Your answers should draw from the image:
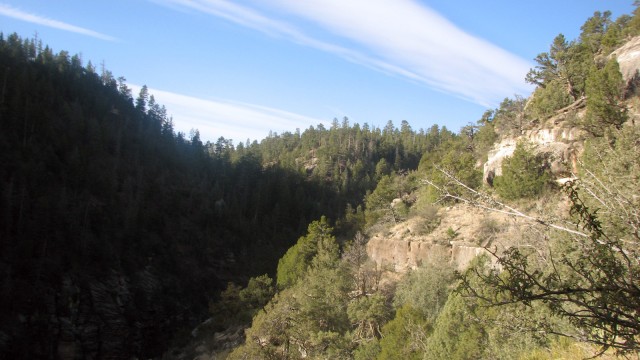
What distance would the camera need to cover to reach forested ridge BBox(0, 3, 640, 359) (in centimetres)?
467

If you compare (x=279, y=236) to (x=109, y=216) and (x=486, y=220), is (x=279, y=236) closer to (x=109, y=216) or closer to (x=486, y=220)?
(x=109, y=216)

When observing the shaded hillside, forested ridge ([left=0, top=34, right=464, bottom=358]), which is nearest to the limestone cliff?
forested ridge ([left=0, top=34, right=464, bottom=358])

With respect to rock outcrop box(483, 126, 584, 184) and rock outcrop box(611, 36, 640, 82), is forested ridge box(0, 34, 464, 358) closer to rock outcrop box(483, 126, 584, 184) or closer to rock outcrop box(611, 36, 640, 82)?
rock outcrop box(483, 126, 584, 184)

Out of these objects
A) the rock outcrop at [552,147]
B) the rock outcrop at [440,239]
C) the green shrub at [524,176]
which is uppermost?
the rock outcrop at [552,147]

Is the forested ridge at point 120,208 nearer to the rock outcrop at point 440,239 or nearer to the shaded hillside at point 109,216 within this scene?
the shaded hillside at point 109,216

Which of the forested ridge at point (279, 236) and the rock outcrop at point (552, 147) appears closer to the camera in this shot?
the forested ridge at point (279, 236)

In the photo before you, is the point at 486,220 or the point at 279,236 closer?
the point at 486,220

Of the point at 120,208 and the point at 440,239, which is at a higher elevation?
the point at 440,239

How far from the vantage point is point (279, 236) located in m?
Answer: 71.2

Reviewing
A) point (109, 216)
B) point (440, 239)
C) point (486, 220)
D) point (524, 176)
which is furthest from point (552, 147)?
point (109, 216)

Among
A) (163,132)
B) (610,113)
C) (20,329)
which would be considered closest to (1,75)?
(163,132)

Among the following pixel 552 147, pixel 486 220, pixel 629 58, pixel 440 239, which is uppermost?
pixel 629 58

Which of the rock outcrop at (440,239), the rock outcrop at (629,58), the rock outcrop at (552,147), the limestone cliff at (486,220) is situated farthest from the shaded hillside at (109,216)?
the rock outcrop at (629,58)

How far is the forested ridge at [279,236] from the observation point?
4673mm
